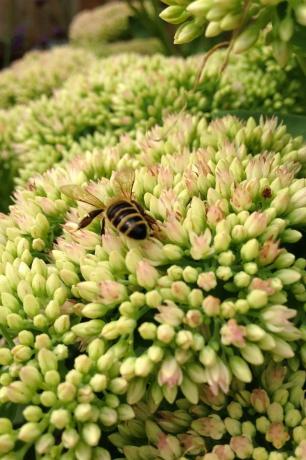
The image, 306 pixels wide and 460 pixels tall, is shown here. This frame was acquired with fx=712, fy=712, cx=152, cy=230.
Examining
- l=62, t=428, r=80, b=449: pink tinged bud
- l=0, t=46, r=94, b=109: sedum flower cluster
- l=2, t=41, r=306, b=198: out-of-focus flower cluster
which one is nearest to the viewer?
l=62, t=428, r=80, b=449: pink tinged bud

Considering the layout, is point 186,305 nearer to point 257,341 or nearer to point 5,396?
point 257,341

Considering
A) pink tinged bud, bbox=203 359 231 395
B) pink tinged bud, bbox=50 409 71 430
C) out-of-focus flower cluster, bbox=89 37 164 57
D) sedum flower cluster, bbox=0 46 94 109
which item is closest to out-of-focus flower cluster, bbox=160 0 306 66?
pink tinged bud, bbox=203 359 231 395

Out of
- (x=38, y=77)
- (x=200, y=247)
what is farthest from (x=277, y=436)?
(x=38, y=77)

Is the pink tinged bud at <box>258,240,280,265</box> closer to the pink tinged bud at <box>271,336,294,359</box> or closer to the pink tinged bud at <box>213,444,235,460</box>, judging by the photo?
the pink tinged bud at <box>271,336,294,359</box>

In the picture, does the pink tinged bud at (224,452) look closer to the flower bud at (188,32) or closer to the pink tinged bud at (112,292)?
the pink tinged bud at (112,292)

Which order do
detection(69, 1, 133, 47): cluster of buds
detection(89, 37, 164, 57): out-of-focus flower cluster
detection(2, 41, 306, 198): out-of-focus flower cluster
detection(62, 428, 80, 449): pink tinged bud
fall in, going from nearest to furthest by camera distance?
detection(62, 428, 80, 449): pink tinged bud → detection(2, 41, 306, 198): out-of-focus flower cluster → detection(89, 37, 164, 57): out-of-focus flower cluster → detection(69, 1, 133, 47): cluster of buds

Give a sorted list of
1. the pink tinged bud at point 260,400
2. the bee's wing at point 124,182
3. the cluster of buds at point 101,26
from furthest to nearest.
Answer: the cluster of buds at point 101,26
the bee's wing at point 124,182
the pink tinged bud at point 260,400

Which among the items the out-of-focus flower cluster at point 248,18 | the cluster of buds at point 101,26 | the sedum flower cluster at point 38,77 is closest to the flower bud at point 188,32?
the out-of-focus flower cluster at point 248,18
